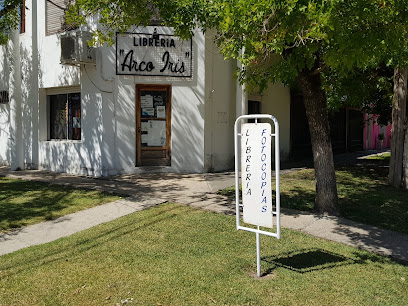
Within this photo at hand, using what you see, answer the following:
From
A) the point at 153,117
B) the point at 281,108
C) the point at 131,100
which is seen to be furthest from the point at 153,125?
the point at 281,108

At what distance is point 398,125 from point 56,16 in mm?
10198

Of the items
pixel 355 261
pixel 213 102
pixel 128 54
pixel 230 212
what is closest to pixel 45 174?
pixel 128 54

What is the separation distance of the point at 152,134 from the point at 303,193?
4.65 meters

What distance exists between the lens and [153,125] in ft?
37.8

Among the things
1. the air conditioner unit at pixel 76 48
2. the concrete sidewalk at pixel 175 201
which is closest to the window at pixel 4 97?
the air conditioner unit at pixel 76 48

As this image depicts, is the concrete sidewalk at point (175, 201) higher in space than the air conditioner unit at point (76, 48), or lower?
lower

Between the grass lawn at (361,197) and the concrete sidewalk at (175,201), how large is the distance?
0.48m

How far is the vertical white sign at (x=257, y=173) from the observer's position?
14.6ft

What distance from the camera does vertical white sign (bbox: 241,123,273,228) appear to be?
175 inches

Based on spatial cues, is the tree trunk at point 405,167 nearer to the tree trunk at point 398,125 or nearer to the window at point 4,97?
the tree trunk at point 398,125

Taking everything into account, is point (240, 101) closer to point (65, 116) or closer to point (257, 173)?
point (65, 116)

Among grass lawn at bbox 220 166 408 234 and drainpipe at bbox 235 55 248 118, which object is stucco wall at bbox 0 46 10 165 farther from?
grass lawn at bbox 220 166 408 234

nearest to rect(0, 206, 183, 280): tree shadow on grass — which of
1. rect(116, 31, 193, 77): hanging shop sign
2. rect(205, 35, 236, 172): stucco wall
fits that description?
rect(205, 35, 236, 172): stucco wall

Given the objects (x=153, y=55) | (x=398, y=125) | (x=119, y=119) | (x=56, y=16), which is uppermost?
(x=56, y=16)
